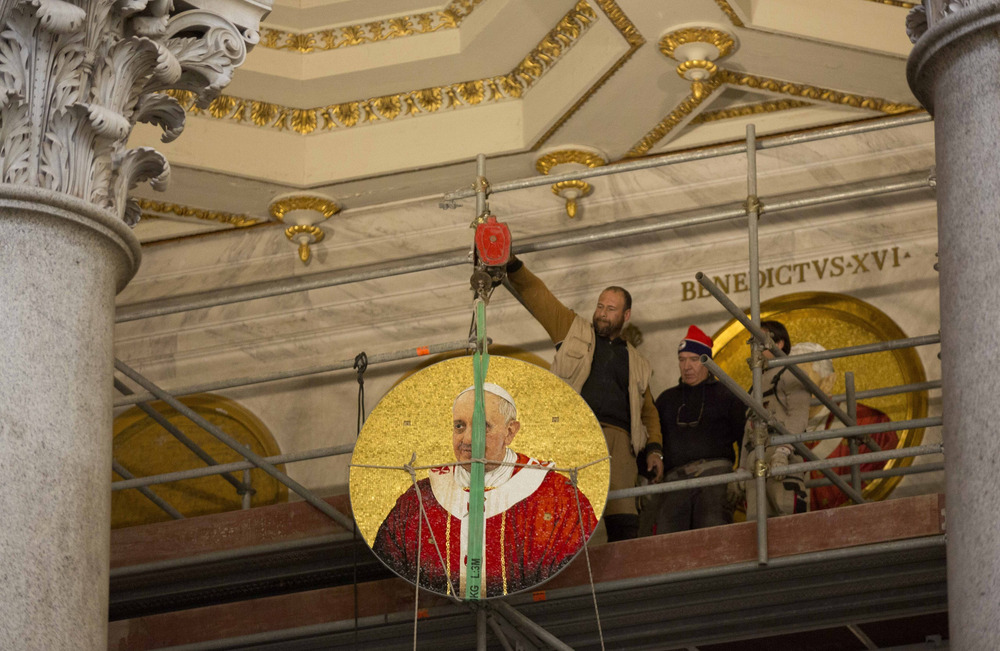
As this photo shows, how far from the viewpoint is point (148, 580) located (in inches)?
354

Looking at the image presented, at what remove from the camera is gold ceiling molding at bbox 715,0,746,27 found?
9406 mm

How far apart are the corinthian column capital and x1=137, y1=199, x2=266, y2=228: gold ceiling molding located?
539 cm

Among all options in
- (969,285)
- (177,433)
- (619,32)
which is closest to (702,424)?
(619,32)

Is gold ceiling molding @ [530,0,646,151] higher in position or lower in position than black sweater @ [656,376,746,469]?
higher

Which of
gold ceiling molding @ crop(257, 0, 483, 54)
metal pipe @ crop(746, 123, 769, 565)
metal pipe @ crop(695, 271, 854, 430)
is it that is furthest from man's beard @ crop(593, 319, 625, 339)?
gold ceiling molding @ crop(257, 0, 483, 54)

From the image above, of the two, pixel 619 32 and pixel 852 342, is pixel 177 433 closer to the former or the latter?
Result: pixel 619 32

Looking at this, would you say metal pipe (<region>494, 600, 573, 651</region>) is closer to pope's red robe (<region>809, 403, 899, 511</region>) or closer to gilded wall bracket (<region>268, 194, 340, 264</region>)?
pope's red robe (<region>809, 403, 899, 511</region>)

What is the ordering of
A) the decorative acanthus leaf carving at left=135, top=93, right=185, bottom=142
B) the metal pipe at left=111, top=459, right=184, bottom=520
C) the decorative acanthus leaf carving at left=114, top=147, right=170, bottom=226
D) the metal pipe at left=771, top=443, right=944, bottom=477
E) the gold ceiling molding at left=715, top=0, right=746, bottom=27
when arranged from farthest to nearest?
the metal pipe at left=111, top=459, right=184, bottom=520 < the gold ceiling molding at left=715, top=0, right=746, bottom=27 < the metal pipe at left=771, top=443, right=944, bottom=477 < the decorative acanthus leaf carving at left=135, top=93, right=185, bottom=142 < the decorative acanthus leaf carving at left=114, top=147, right=170, bottom=226

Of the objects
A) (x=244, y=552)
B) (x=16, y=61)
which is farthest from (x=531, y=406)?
(x=16, y=61)

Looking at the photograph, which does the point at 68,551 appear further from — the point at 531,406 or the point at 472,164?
the point at 472,164

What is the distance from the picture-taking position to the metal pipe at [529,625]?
760 cm

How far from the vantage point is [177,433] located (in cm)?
966

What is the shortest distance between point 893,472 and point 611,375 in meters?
1.44

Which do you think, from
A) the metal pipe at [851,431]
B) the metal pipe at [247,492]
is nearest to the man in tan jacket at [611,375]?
the metal pipe at [851,431]
